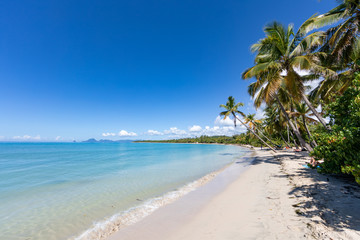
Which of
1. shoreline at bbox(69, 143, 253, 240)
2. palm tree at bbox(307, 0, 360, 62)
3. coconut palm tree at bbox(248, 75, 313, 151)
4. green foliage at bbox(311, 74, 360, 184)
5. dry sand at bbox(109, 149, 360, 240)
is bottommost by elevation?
shoreline at bbox(69, 143, 253, 240)

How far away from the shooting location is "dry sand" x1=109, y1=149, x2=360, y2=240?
3.04 metres

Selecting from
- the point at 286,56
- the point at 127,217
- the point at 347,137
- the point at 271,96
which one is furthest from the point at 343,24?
the point at 127,217

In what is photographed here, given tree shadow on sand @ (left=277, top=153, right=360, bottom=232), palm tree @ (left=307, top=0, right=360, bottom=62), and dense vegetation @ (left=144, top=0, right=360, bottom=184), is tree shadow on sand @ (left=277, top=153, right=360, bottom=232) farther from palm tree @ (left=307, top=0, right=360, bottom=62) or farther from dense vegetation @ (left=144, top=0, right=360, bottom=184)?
palm tree @ (left=307, top=0, right=360, bottom=62)

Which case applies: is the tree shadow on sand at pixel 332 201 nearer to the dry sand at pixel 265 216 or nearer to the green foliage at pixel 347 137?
the dry sand at pixel 265 216

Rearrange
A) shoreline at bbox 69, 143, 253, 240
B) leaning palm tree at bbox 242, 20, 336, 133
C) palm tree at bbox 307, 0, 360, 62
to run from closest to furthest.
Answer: shoreline at bbox 69, 143, 253, 240, palm tree at bbox 307, 0, 360, 62, leaning palm tree at bbox 242, 20, 336, 133

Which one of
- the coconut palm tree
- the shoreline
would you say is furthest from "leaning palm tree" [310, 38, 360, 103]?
the shoreline

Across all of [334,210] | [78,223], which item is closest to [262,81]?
[334,210]

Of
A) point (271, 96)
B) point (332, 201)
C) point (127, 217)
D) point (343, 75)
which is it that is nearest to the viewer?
point (332, 201)

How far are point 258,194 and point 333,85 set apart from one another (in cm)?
985

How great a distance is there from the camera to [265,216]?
12.4 ft

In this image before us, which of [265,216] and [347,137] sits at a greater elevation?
[347,137]

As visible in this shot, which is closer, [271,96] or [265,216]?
[265,216]

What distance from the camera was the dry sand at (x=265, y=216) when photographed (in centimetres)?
304

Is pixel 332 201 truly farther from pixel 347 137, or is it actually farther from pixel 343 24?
pixel 343 24
